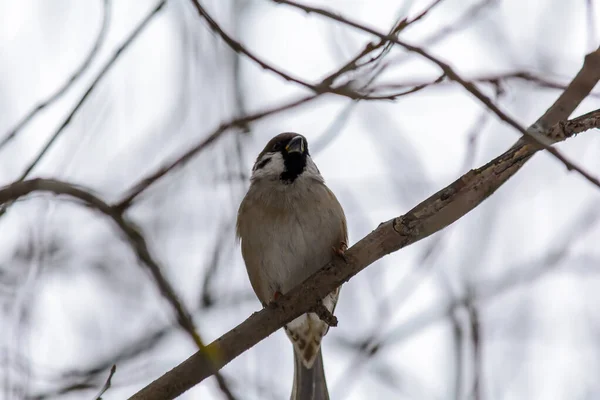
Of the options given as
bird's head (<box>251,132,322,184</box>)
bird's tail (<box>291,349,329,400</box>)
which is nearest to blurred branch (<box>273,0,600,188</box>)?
bird's head (<box>251,132,322,184</box>)

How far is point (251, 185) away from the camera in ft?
18.7

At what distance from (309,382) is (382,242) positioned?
2.25 m

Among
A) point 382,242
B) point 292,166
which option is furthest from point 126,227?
point 292,166

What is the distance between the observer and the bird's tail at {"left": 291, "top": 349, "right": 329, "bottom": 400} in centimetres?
558

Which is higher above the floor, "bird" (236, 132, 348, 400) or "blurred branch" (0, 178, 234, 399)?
"bird" (236, 132, 348, 400)

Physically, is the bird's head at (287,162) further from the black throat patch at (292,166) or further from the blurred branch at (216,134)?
the blurred branch at (216,134)

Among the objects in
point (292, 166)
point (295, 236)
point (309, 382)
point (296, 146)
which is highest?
point (296, 146)

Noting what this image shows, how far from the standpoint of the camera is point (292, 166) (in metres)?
5.70

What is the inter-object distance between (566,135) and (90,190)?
2.14 metres

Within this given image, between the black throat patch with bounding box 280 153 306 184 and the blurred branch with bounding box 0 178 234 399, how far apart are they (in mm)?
3348

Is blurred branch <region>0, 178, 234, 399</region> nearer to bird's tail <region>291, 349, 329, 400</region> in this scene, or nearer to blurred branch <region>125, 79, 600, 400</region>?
blurred branch <region>125, 79, 600, 400</region>

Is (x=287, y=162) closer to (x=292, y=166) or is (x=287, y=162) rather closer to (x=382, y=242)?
(x=292, y=166)

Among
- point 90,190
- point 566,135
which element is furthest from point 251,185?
point 90,190

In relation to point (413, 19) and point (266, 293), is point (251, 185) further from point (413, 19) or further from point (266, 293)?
point (413, 19)
